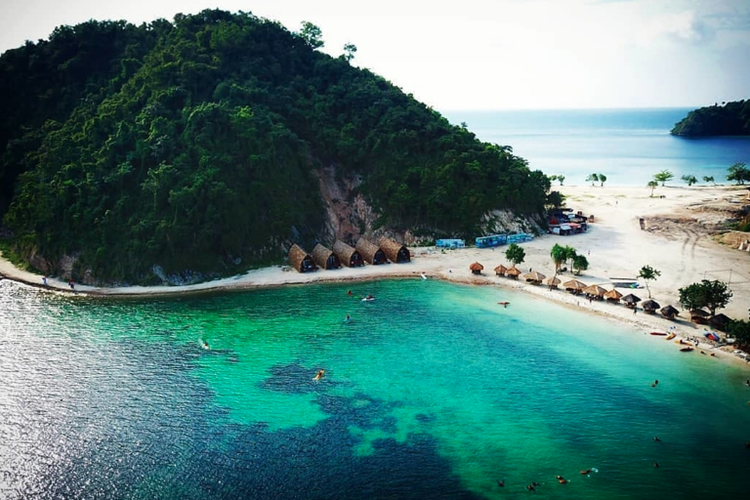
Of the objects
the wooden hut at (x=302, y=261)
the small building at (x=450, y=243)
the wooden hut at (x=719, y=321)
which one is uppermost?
the small building at (x=450, y=243)

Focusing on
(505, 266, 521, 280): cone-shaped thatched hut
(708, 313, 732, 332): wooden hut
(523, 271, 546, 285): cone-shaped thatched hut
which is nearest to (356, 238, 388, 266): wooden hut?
(505, 266, 521, 280): cone-shaped thatched hut

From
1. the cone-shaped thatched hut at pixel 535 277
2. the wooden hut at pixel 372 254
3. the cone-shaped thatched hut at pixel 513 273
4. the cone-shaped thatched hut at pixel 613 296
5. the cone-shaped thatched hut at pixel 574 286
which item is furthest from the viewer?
the wooden hut at pixel 372 254

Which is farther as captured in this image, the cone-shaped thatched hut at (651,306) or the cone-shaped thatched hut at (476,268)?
the cone-shaped thatched hut at (476,268)

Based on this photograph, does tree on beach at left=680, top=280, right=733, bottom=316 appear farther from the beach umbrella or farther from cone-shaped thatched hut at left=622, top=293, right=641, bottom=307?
the beach umbrella

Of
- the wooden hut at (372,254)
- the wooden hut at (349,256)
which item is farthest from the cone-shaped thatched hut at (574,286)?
the wooden hut at (349,256)

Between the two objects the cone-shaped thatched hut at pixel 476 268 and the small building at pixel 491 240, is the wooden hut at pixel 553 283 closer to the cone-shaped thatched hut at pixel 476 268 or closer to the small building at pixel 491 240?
the cone-shaped thatched hut at pixel 476 268
